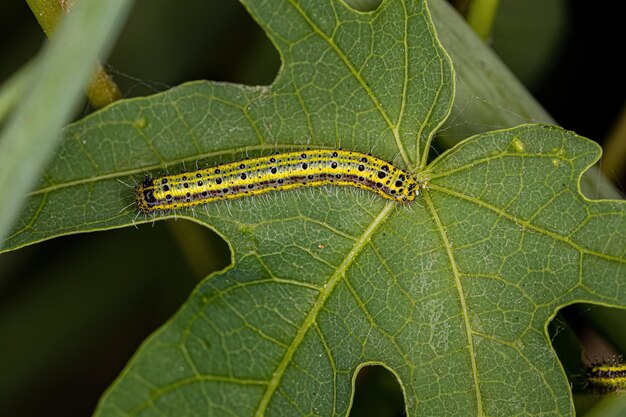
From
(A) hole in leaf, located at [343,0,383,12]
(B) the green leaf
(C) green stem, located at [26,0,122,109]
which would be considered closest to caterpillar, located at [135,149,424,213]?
(B) the green leaf

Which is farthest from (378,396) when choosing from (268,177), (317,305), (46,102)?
(46,102)

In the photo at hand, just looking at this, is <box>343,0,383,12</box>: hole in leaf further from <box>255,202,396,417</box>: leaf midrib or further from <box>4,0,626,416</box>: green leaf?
<box>255,202,396,417</box>: leaf midrib

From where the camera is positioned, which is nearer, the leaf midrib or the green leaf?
the leaf midrib

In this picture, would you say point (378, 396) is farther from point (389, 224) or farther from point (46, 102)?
point (46, 102)

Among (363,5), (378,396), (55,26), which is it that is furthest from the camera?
(378,396)

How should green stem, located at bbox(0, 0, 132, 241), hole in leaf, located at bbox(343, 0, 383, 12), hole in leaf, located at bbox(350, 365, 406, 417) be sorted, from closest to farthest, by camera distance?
1. green stem, located at bbox(0, 0, 132, 241)
2. hole in leaf, located at bbox(343, 0, 383, 12)
3. hole in leaf, located at bbox(350, 365, 406, 417)

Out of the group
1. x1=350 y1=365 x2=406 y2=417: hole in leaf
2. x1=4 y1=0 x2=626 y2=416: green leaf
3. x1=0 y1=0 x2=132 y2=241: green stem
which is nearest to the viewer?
x1=0 y1=0 x2=132 y2=241: green stem
